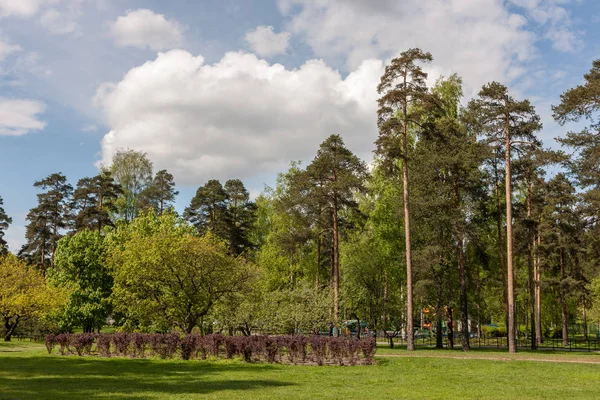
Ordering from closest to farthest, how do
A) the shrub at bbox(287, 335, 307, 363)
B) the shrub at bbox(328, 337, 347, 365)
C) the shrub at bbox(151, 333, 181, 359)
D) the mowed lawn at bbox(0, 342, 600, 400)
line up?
the mowed lawn at bbox(0, 342, 600, 400)
the shrub at bbox(328, 337, 347, 365)
the shrub at bbox(287, 335, 307, 363)
the shrub at bbox(151, 333, 181, 359)

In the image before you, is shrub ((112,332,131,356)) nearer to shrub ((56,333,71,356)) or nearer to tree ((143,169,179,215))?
shrub ((56,333,71,356))

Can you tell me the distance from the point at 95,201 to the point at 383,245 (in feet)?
98.6

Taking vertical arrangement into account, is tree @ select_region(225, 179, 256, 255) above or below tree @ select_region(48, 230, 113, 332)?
above

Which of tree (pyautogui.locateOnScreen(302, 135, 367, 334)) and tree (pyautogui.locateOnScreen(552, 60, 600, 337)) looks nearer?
tree (pyautogui.locateOnScreen(552, 60, 600, 337))

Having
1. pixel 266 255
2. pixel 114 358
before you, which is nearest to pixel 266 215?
pixel 266 255

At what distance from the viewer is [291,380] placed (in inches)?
647

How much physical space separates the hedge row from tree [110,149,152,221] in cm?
3341

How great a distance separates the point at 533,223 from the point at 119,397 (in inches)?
1214

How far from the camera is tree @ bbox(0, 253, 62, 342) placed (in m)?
35.3

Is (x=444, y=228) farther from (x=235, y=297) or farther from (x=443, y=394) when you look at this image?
(x=443, y=394)

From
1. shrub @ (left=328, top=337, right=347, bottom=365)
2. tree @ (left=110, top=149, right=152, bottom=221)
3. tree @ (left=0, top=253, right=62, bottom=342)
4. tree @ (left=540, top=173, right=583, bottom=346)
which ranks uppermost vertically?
tree @ (left=110, top=149, right=152, bottom=221)

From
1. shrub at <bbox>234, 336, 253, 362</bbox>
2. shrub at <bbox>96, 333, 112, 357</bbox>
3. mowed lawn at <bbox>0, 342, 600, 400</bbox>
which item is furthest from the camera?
shrub at <bbox>96, 333, 112, 357</bbox>

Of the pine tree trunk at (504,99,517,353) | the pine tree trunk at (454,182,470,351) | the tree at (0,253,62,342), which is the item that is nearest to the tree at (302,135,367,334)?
the pine tree trunk at (454,182,470,351)

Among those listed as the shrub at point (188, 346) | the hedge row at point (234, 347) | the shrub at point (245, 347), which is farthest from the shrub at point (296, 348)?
the shrub at point (188, 346)
